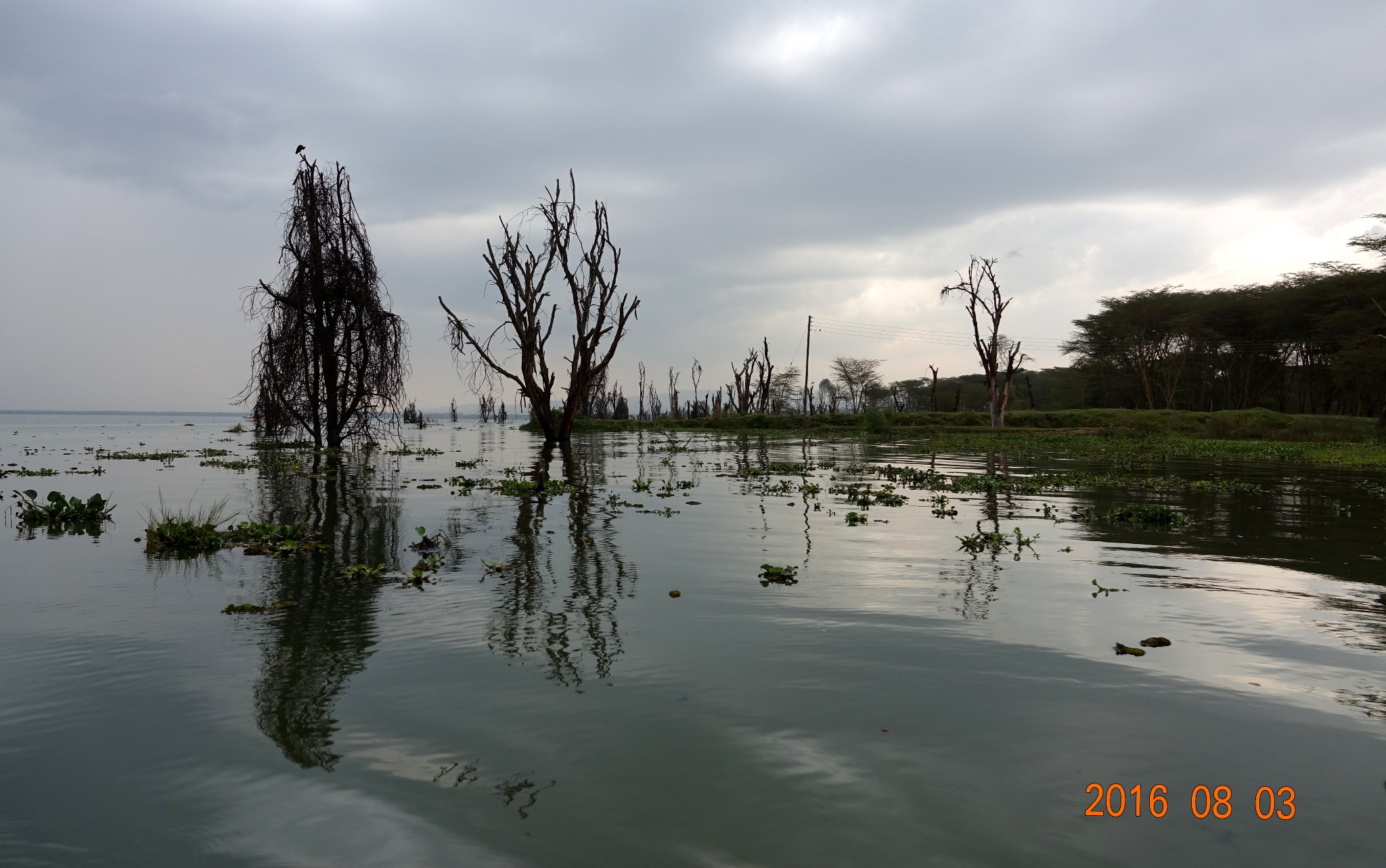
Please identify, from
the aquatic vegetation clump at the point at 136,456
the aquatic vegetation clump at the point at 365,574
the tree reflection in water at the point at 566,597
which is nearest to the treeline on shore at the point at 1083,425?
the aquatic vegetation clump at the point at 136,456

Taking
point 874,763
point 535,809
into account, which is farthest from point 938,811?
point 535,809

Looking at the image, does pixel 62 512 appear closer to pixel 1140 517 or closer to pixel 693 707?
pixel 693 707

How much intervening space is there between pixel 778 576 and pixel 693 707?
9.64 ft

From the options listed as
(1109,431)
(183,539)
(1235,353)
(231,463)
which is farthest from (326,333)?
(1235,353)

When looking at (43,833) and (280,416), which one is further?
(280,416)

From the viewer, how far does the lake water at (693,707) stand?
2.66 meters

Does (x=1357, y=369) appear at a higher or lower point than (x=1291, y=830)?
higher

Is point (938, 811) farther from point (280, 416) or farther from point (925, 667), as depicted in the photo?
point (280, 416)

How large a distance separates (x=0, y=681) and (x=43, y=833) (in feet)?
6.57

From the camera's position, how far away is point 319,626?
5.07m

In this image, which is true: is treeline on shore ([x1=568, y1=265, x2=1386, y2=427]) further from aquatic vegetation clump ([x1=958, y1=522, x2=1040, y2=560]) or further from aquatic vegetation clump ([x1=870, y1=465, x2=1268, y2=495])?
aquatic vegetation clump ([x1=958, y1=522, x2=1040, y2=560])

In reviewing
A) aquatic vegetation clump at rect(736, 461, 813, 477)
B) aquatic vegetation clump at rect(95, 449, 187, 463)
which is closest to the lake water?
aquatic vegetation clump at rect(736, 461, 813, 477)

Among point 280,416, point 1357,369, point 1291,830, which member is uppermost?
point 1357,369

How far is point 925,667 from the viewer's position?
433cm
